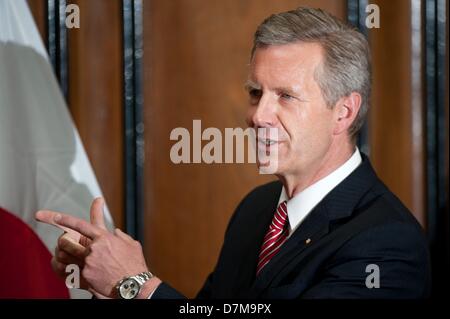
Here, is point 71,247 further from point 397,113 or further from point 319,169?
point 397,113

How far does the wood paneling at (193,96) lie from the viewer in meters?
1.46

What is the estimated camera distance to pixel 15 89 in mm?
1424

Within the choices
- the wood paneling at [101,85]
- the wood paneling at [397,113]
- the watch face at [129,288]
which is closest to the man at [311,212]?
the watch face at [129,288]

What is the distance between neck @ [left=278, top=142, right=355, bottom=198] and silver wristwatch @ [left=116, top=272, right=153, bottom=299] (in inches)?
11.4

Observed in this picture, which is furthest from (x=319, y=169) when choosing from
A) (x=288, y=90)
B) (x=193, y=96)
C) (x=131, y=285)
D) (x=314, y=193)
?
(x=193, y=96)

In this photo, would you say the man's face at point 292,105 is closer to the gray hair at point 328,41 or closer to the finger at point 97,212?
the gray hair at point 328,41

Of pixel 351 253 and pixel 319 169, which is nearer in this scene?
pixel 351 253

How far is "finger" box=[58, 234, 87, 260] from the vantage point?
100 centimetres

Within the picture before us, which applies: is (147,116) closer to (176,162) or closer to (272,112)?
(176,162)

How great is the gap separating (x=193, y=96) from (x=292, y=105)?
18.8 inches

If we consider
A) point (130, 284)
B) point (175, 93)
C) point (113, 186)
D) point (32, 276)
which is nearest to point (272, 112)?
point (130, 284)

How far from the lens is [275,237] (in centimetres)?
109

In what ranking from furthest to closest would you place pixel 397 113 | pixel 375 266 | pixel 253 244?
1. pixel 397 113
2. pixel 253 244
3. pixel 375 266

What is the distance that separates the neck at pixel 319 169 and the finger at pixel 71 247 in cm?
34
